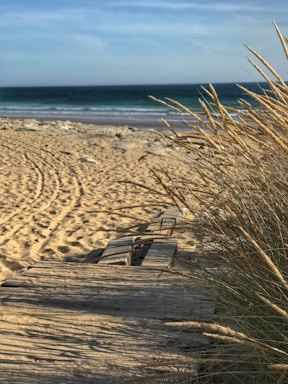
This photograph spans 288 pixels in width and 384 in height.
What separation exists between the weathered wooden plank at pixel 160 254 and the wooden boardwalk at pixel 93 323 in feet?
0.83

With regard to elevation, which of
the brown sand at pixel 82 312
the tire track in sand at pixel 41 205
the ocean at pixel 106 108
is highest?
the ocean at pixel 106 108

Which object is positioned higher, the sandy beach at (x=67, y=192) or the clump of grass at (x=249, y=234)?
the clump of grass at (x=249, y=234)

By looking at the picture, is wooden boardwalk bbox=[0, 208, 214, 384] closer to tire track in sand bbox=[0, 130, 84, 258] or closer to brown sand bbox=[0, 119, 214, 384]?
brown sand bbox=[0, 119, 214, 384]

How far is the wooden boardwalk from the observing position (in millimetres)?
2262

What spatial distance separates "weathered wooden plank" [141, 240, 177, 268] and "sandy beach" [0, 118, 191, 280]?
11.8 inches

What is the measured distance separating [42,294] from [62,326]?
47 centimetres

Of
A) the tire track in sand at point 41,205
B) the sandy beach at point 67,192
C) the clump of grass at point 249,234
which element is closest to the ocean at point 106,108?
the clump of grass at point 249,234

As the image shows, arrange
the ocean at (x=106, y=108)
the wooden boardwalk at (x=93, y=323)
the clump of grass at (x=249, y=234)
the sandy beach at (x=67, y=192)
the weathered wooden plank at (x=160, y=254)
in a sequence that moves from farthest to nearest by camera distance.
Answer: the ocean at (x=106, y=108)
the sandy beach at (x=67, y=192)
the weathered wooden plank at (x=160, y=254)
the wooden boardwalk at (x=93, y=323)
the clump of grass at (x=249, y=234)

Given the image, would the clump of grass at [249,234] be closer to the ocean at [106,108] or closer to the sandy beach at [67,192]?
the ocean at [106,108]

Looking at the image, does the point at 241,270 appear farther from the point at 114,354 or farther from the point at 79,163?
the point at 79,163

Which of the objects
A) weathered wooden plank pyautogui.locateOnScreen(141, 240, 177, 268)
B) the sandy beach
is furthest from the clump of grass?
weathered wooden plank pyautogui.locateOnScreen(141, 240, 177, 268)

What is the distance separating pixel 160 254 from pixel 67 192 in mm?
5160

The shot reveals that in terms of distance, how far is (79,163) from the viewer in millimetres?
11977

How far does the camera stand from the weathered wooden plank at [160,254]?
12.2 feet
